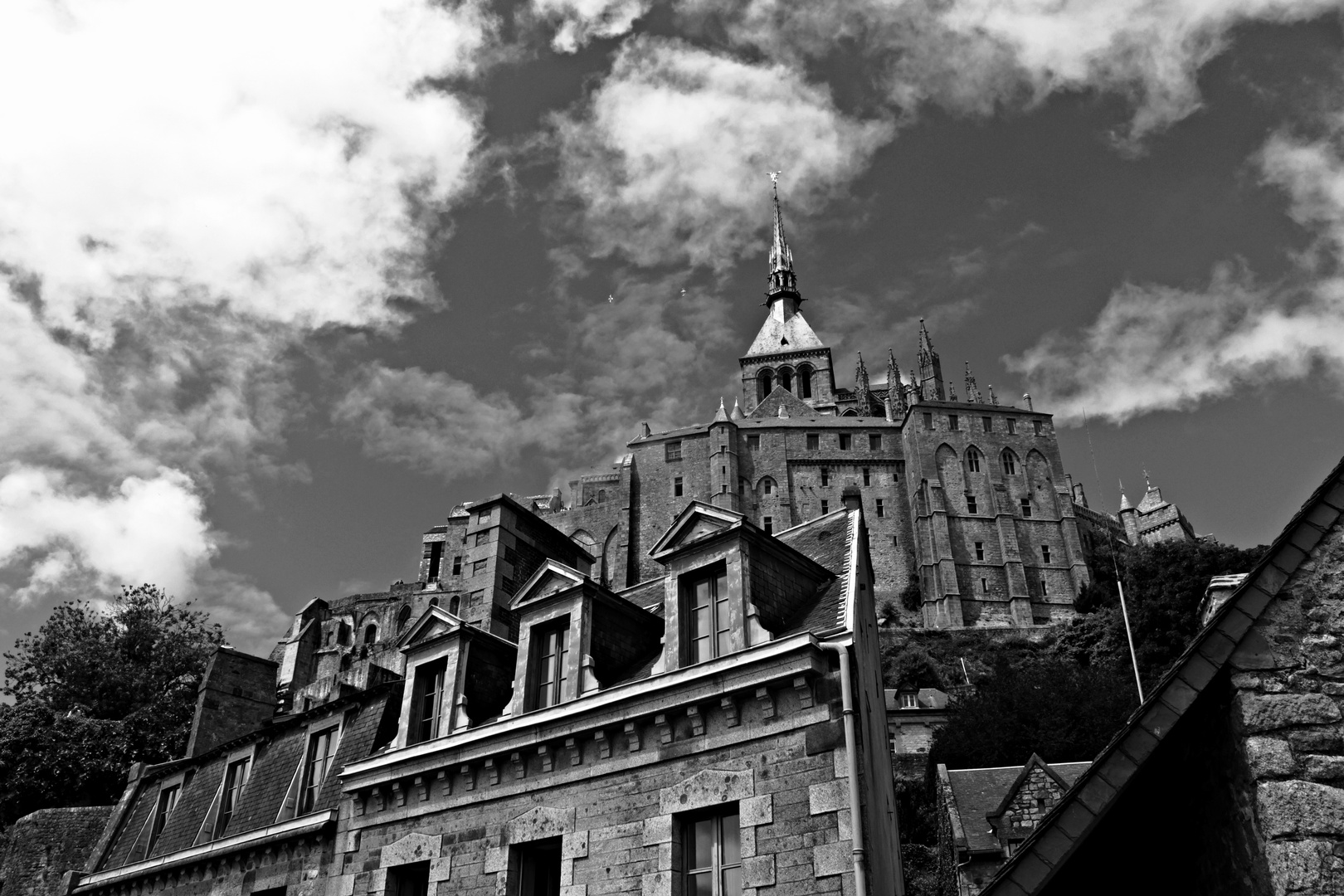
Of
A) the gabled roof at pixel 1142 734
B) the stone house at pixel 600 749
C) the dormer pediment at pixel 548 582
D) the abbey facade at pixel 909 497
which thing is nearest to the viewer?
the gabled roof at pixel 1142 734

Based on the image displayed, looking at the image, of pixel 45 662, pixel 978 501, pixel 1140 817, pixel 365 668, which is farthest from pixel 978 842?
pixel 978 501

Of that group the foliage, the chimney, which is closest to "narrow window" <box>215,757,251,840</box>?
the chimney

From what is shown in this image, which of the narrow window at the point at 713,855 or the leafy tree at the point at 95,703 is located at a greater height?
the leafy tree at the point at 95,703

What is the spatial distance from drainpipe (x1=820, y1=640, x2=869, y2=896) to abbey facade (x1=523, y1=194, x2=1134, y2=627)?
220ft

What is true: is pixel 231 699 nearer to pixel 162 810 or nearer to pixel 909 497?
pixel 162 810

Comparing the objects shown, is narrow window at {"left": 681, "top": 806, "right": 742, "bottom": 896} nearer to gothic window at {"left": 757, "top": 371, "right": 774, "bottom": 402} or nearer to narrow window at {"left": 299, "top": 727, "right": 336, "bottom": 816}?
narrow window at {"left": 299, "top": 727, "right": 336, "bottom": 816}

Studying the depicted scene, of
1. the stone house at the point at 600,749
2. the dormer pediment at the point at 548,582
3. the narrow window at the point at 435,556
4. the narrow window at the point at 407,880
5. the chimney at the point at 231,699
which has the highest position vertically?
the narrow window at the point at 435,556

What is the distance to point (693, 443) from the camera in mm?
87062

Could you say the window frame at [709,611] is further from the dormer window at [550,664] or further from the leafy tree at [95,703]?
the leafy tree at [95,703]

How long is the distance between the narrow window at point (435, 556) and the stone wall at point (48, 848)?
69562mm

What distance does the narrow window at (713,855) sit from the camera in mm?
10281

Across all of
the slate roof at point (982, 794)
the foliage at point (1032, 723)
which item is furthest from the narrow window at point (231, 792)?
the foliage at point (1032, 723)

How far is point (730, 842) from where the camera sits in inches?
410

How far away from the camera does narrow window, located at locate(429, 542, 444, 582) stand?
90.8 meters
